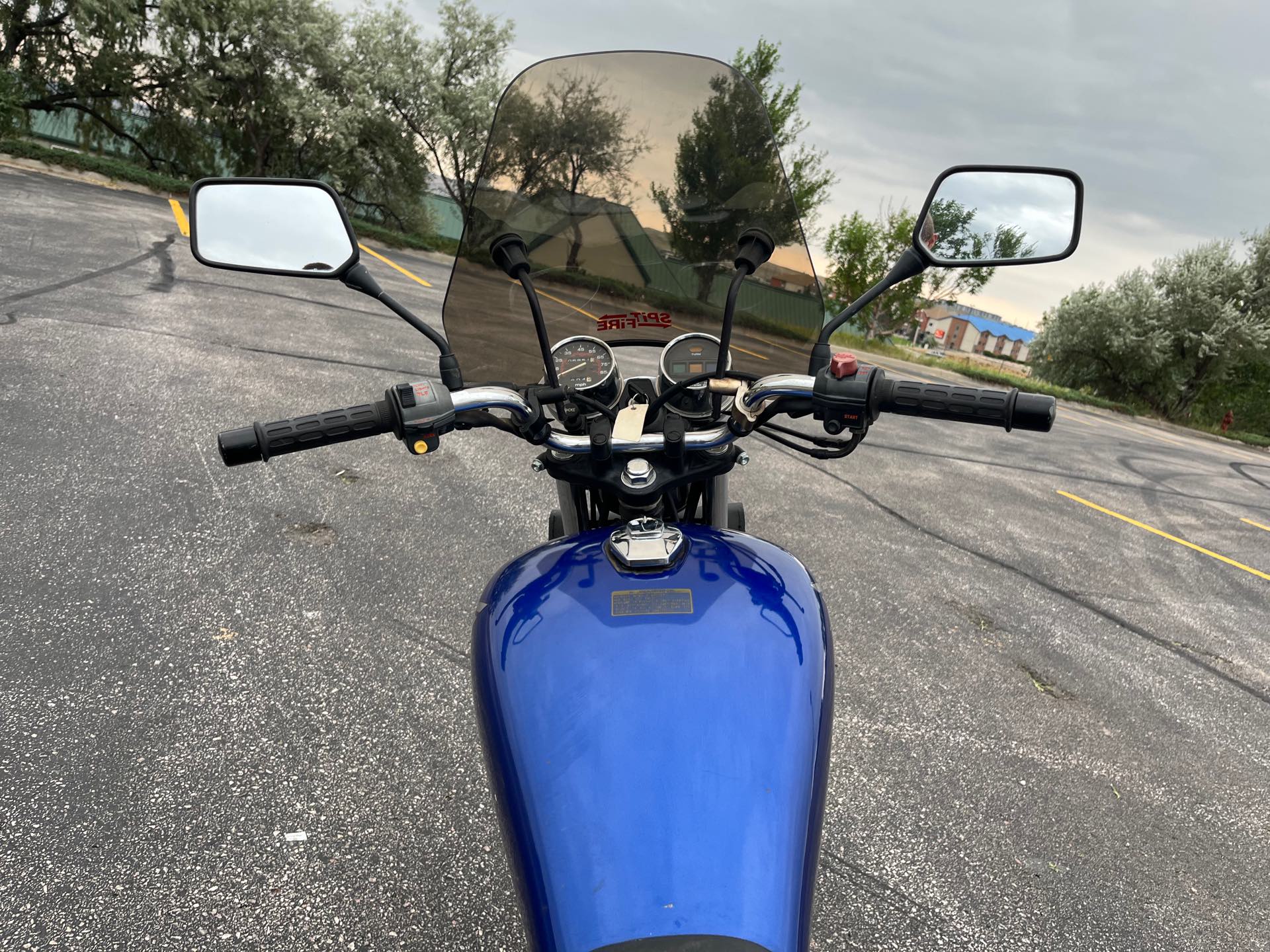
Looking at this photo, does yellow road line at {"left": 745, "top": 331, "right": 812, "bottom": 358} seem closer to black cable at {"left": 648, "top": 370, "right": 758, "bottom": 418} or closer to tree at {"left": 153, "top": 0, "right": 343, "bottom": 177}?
black cable at {"left": 648, "top": 370, "right": 758, "bottom": 418}

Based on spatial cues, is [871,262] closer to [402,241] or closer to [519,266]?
[402,241]

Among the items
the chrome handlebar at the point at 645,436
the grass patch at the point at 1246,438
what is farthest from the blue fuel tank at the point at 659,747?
the grass patch at the point at 1246,438

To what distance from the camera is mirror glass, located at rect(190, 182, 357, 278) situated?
1709 mm

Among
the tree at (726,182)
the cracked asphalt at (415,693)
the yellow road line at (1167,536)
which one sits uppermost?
the tree at (726,182)

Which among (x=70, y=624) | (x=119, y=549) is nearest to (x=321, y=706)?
(x=70, y=624)

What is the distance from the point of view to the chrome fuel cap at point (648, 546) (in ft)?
4.39

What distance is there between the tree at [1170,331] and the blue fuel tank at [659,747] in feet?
107

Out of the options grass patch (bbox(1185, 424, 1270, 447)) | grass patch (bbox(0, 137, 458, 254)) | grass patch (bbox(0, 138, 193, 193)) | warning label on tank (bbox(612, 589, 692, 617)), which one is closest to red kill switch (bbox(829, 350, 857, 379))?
warning label on tank (bbox(612, 589, 692, 617))

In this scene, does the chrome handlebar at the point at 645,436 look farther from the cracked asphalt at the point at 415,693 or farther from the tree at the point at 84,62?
the tree at the point at 84,62

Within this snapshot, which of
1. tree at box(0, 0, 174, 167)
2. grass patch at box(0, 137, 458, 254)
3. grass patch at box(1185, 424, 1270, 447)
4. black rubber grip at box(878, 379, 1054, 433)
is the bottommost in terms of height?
grass patch at box(1185, 424, 1270, 447)

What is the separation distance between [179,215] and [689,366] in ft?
53.6

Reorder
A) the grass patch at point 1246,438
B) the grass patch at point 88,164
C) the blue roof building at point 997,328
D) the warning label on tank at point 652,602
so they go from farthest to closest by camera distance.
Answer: the blue roof building at point 997,328
the grass patch at point 1246,438
the grass patch at point 88,164
the warning label on tank at point 652,602

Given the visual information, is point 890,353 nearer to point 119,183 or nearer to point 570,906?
point 119,183

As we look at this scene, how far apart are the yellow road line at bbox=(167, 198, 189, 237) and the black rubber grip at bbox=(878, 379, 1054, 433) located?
44.9ft
